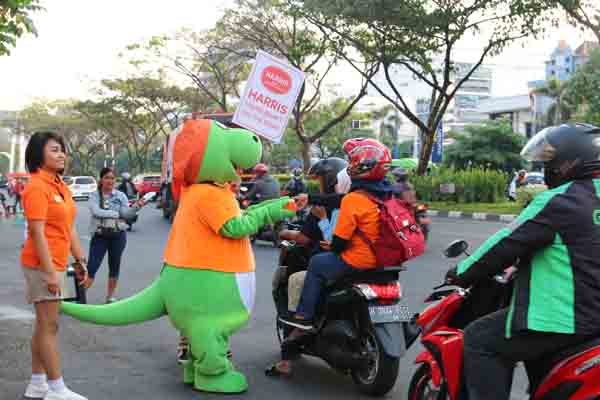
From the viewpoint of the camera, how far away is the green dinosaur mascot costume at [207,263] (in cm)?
471

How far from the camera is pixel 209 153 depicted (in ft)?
16.1

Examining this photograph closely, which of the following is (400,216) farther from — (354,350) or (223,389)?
(223,389)

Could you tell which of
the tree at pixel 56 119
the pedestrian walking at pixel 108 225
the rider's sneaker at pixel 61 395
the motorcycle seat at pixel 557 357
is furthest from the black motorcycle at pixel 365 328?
the tree at pixel 56 119

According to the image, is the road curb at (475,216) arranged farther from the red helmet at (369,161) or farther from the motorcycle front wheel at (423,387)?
the motorcycle front wheel at (423,387)

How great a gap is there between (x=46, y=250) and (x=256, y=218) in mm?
1200

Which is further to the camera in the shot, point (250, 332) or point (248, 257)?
point (250, 332)

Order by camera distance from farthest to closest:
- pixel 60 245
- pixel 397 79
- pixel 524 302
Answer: pixel 397 79 < pixel 60 245 < pixel 524 302

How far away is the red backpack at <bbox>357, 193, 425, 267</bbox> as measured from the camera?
4562 millimetres

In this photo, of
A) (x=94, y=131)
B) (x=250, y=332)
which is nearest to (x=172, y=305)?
(x=250, y=332)

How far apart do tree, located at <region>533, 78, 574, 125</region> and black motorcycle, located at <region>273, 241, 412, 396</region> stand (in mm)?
39949

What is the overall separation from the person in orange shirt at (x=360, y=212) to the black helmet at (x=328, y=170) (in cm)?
43

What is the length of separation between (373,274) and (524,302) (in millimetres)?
1747

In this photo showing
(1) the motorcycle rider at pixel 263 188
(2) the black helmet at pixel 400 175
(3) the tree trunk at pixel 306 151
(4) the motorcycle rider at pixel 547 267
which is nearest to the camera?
(4) the motorcycle rider at pixel 547 267

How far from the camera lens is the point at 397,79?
104 metres
